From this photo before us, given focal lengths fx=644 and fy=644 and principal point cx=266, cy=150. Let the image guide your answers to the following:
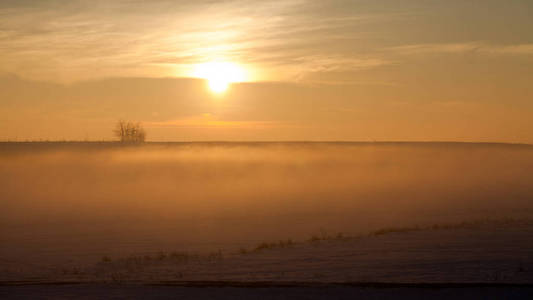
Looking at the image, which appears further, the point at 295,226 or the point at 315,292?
the point at 295,226

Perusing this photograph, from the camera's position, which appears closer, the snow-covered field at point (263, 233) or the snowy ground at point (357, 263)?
the snowy ground at point (357, 263)

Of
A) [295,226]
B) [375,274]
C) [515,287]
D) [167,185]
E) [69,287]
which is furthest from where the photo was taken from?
[167,185]

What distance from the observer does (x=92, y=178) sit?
87438 millimetres

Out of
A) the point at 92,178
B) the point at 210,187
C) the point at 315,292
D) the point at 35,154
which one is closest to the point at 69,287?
the point at 315,292

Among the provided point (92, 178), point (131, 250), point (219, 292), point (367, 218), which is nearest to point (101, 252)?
point (131, 250)

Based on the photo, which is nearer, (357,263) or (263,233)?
(357,263)

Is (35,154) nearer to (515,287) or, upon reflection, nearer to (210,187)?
(210,187)

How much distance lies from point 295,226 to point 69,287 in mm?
20680

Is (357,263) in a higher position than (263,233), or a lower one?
lower

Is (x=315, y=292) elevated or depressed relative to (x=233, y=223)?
depressed

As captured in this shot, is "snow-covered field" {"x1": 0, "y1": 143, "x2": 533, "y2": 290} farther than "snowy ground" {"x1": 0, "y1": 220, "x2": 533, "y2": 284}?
Yes

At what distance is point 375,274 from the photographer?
12.6m

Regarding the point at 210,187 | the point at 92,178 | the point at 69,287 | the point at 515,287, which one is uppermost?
the point at 92,178

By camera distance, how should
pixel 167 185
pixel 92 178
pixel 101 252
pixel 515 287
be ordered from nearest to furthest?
pixel 515 287 < pixel 101 252 < pixel 167 185 < pixel 92 178
